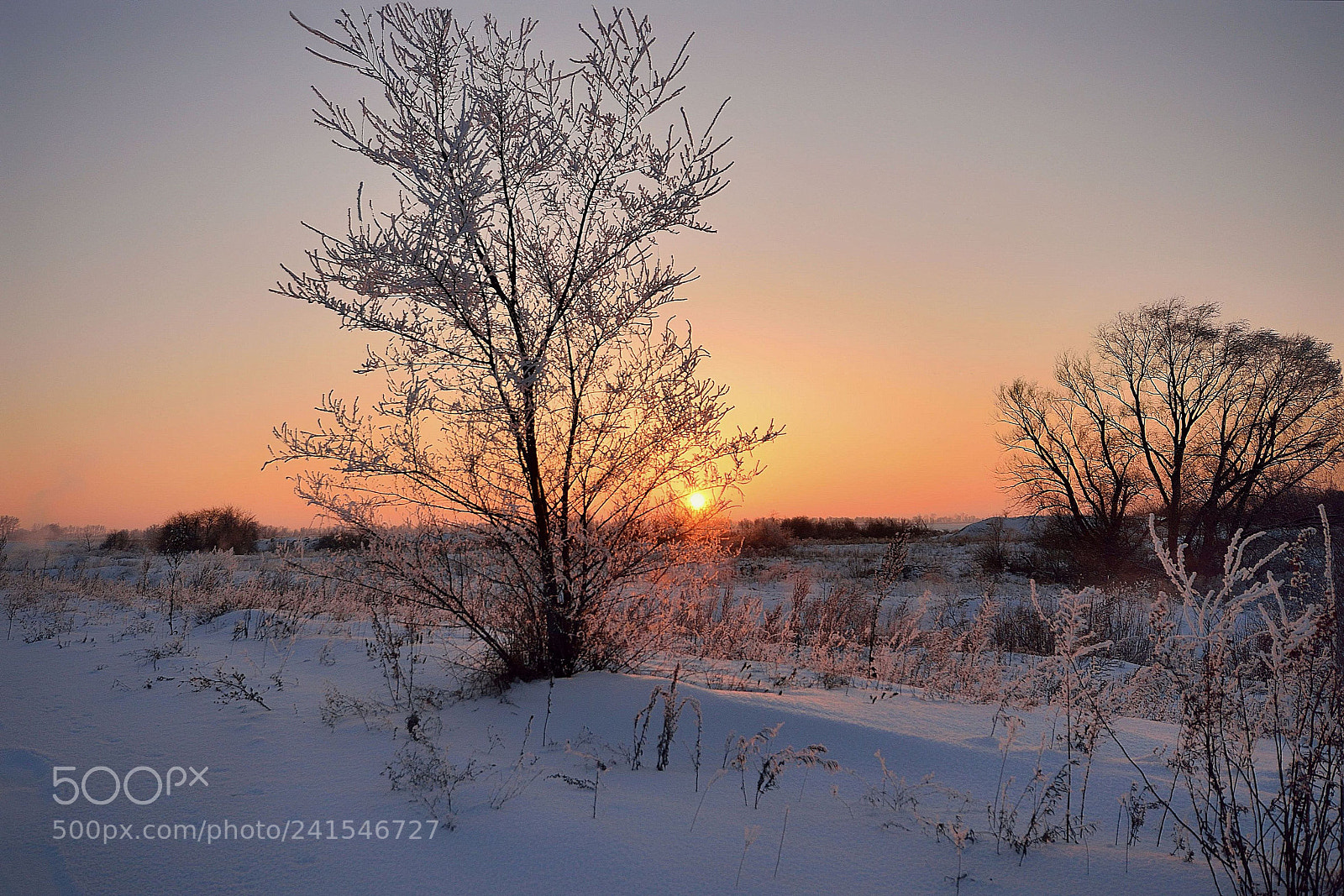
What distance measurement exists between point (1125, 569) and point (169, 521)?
35.5 meters

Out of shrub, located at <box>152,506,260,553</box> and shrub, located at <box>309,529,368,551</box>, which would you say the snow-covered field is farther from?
shrub, located at <box>152,506,260,553</box>

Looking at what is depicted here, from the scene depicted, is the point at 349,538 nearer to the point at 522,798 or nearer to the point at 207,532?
the point at 522,798

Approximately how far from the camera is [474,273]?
4.75m

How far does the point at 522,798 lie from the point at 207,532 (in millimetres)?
29404

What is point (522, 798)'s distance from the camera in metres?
3.27

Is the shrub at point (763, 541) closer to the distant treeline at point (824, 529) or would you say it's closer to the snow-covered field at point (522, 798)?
the distant treeline at point (824, 529)

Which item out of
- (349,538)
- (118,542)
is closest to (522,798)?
(349,538)

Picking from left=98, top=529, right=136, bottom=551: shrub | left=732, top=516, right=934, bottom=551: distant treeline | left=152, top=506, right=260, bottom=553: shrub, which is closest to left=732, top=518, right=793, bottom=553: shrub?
left=732, top=516, right=934, bottom=551: distant treeline

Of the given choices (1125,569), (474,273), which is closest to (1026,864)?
(474,273)

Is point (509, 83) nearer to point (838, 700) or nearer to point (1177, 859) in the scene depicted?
point (838, 700)

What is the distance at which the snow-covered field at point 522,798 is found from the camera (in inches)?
104

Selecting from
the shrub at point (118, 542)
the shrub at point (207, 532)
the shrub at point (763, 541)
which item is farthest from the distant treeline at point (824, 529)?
the shrub at point (118, 542)

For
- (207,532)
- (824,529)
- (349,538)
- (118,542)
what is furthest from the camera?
(824,529)

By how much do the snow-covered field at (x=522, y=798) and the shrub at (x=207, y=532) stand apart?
24.6 meters
